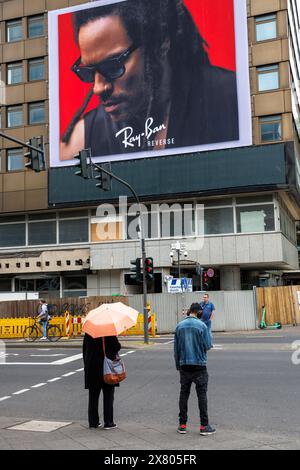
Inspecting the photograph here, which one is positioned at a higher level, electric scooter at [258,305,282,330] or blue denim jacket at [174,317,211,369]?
blue denim jacket at [174,317,211,369]

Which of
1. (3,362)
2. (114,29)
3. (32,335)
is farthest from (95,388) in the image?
(114,29)

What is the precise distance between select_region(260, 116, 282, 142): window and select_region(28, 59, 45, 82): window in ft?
53.5

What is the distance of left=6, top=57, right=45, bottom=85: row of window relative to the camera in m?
39.5

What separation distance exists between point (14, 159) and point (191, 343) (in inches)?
1356

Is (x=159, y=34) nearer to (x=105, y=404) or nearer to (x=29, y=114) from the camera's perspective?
(x=29, y=114)

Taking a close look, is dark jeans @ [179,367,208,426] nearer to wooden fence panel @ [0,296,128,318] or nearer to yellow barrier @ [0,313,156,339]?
yellow barrier @ [0,313,156,339]

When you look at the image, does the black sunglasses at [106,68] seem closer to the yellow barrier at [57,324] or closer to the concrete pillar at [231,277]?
the concrete pillar at [231,277]

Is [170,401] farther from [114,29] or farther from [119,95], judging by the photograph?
[114,29]

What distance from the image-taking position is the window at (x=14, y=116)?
3974 cm

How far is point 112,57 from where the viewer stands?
36.9 m

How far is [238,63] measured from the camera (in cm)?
3375

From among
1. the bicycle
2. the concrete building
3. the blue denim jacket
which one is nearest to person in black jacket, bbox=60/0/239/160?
the concrete building

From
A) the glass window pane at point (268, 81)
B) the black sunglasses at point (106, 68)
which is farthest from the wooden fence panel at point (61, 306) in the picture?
the black sunglasses at point (106, 68)

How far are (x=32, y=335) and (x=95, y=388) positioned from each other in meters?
18.3
